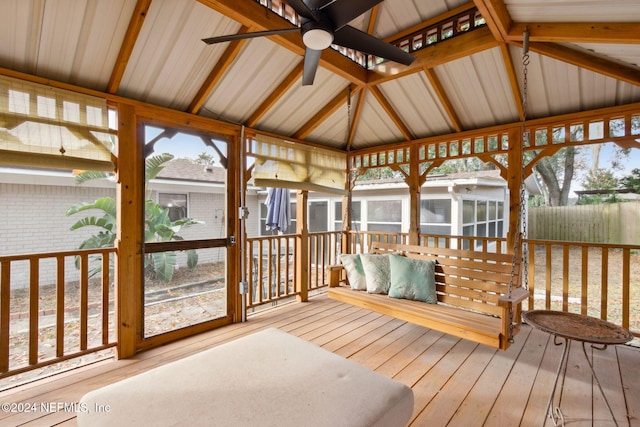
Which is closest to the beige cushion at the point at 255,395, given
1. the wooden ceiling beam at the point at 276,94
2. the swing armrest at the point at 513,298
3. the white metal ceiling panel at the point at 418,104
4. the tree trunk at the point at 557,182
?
the swing armrest at the point at 513,298

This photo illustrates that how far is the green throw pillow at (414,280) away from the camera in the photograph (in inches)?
128

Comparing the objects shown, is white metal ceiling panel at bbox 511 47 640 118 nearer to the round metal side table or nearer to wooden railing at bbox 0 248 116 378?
the round metal side table

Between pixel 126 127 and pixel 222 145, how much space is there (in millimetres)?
1116

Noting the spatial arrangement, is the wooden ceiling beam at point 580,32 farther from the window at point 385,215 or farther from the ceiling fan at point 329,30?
the window at point 385,215

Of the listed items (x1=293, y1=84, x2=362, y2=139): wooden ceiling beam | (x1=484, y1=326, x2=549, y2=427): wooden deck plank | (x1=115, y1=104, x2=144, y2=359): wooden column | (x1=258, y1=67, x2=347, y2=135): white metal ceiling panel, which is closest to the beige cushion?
(x1=484, y1=326, x2=549, y2=427): wooden deck plank

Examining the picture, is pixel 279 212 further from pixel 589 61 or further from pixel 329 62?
pixel 589 61

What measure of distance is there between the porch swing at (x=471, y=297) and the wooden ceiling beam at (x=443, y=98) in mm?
876

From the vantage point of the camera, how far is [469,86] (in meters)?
3.59

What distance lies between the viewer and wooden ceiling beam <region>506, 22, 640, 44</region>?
6.76 ft

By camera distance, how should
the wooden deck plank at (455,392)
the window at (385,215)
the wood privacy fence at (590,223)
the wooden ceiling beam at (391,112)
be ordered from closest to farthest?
the wooden deck plank at (455,392), the wooden ceiling beam at (391,112), the wood privacy fence at (590,223), the window at (385,215)

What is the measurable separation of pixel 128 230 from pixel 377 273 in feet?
8.91

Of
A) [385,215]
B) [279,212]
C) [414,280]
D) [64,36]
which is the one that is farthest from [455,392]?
[385,215]

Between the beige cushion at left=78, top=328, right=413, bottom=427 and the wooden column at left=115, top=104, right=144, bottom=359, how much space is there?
158cm

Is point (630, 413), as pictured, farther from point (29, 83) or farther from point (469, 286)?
point (29, 83)
